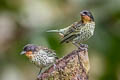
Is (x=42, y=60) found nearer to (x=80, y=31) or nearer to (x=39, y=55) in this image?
(x=39, y=55)

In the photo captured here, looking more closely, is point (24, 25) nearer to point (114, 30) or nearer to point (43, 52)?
point (114, 30)

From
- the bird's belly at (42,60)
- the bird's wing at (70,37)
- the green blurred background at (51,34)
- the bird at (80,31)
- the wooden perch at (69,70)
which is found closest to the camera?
the wooden perch at (69,70)

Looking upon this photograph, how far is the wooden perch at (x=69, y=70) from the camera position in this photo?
4.42 m

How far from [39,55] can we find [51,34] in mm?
2170

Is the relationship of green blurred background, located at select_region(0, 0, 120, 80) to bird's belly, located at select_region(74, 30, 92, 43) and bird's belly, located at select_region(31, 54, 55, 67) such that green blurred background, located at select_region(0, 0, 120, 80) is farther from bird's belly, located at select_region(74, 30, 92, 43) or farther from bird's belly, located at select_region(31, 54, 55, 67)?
bird's belly, located at select_region(31, 54, 55, 67)

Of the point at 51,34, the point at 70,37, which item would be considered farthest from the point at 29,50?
the point at 51,34

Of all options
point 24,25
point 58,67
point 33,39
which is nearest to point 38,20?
point 24,25

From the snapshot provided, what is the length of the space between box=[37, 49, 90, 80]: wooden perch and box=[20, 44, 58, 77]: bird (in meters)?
0.50

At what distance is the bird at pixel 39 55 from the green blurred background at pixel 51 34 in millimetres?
1972

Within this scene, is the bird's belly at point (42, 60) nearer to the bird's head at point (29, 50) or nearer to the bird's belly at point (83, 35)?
the bird's head at point (29, 50)

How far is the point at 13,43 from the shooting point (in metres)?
7.91

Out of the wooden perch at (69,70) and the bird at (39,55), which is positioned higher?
the bird at (39,55)

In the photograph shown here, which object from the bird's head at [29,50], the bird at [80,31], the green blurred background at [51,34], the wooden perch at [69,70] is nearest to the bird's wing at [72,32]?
the bird at [80,31]

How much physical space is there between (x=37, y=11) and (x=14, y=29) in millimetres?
794
